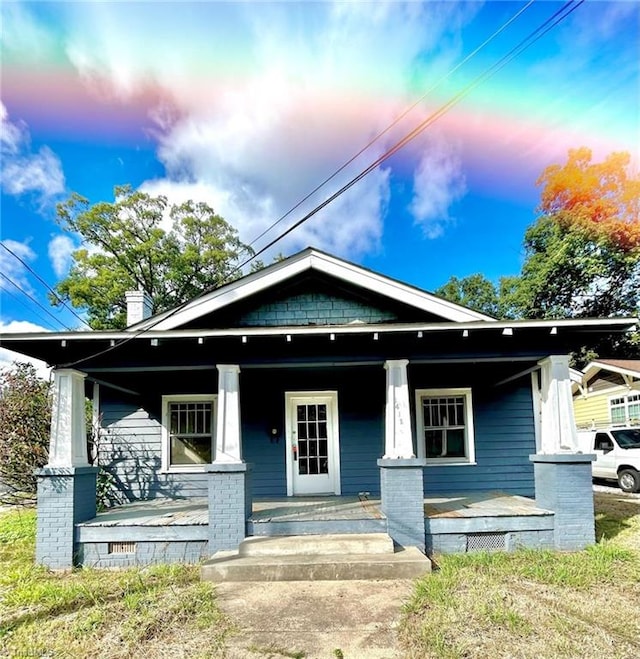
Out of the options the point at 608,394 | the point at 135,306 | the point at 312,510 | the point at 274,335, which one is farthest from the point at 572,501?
the point at 608,394

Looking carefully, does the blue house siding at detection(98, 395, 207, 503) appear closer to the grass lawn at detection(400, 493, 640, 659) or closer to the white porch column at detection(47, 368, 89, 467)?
the white porch column at detection(47, 368, 89, 467)

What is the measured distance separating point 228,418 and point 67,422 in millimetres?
2154

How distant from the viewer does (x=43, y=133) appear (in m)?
11.5

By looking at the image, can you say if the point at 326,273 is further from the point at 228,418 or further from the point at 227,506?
the point at 227,506

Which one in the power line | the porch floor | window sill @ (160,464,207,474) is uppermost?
the power line

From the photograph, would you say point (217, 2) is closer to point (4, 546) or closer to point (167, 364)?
point (167, 364)

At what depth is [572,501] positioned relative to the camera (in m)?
6.09

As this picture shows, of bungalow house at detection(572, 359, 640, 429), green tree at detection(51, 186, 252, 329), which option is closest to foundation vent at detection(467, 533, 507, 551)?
bungalow house at detection(572, 359, 640, 429)

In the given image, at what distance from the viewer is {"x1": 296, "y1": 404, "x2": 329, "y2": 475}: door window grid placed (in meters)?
8.45

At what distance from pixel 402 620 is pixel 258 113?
7.06 m

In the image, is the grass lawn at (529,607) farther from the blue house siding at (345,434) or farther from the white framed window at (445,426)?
the white framed window at (445,426)

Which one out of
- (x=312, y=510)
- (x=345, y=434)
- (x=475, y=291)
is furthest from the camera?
(x=475, y=291)

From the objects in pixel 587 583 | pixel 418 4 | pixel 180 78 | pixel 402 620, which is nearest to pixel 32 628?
pixel 402 620

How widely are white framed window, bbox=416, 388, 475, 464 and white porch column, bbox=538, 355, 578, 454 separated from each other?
218 centimetres
